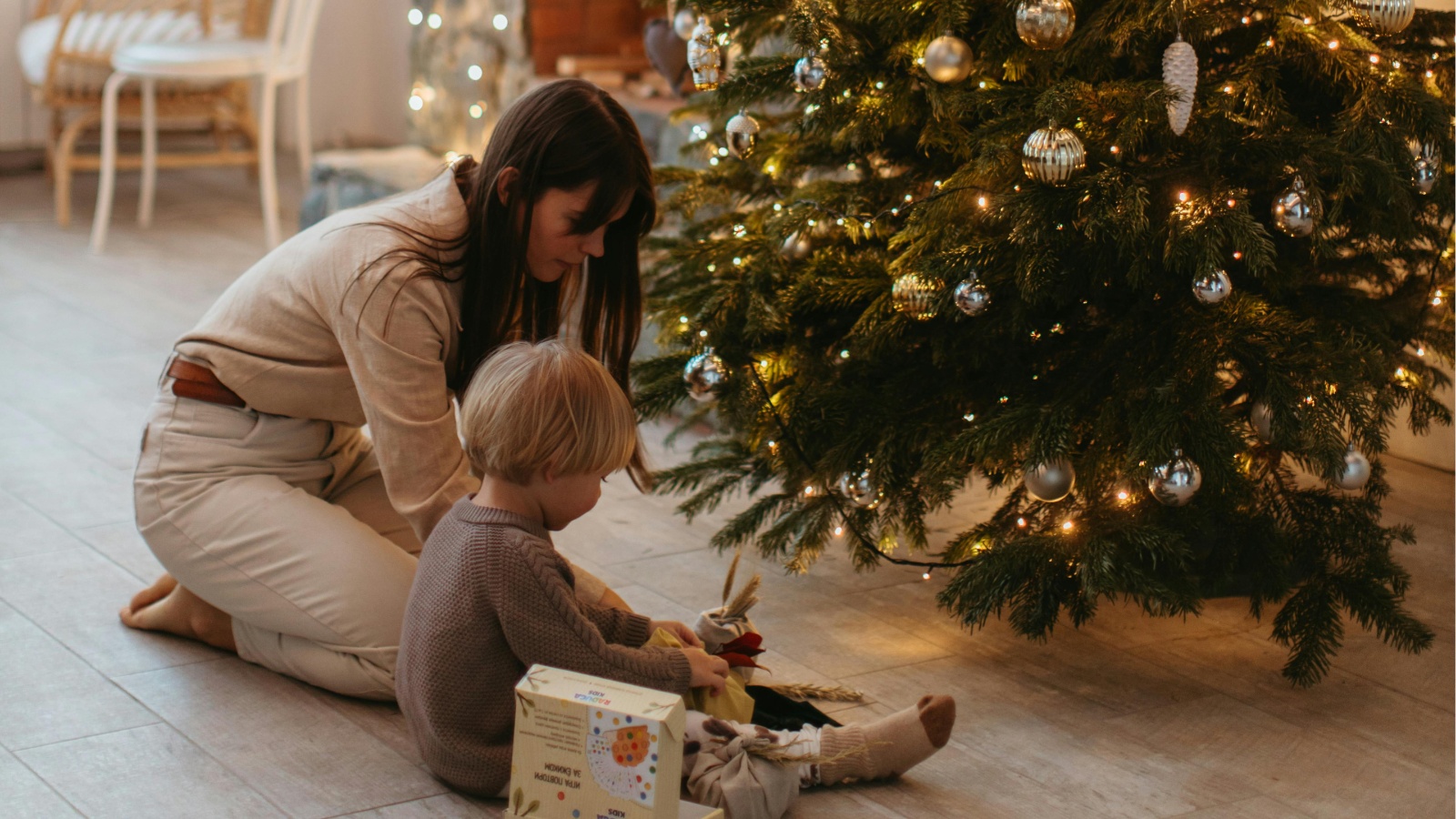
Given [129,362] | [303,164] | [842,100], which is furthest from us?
[303,164]

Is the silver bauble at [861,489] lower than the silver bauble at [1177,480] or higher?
lower

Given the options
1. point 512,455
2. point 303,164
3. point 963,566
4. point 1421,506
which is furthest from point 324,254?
point 303,164

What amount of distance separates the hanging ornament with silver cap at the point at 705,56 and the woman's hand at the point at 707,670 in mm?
817

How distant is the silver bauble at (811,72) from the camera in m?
1.87

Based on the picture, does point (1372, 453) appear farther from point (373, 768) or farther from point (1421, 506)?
point (373, 768)

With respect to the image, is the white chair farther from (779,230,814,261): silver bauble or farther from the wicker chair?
(779,230,814,261): silver bauble

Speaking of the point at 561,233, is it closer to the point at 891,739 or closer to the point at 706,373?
the point at 706,373

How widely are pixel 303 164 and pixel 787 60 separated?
3434 mm

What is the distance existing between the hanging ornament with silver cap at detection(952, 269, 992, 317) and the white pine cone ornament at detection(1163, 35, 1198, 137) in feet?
0.89

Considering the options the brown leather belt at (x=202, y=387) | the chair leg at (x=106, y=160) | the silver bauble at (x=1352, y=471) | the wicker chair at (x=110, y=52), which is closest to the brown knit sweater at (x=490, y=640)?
the brown leather belt at (x=202, y=387)

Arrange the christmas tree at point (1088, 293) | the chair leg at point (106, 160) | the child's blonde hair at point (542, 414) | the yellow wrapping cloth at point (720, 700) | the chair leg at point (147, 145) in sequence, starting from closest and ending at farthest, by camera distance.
→ 1. the child's blonde hair at point (542, 414)
2. the yellow wrapping cloth at point (720, 700)
3. the christmas tree at point (1088, 293)
4. the chair leg at point (106, 160)
5. the chair leg at point (147, 145)

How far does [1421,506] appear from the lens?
260cm

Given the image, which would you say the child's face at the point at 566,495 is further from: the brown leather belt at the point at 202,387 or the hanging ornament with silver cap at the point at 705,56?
the hanging ornament with silver cap at the point at 705,56

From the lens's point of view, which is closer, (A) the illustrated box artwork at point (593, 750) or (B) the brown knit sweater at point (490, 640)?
(A) the illustrated box artwork at point (593, 750)
